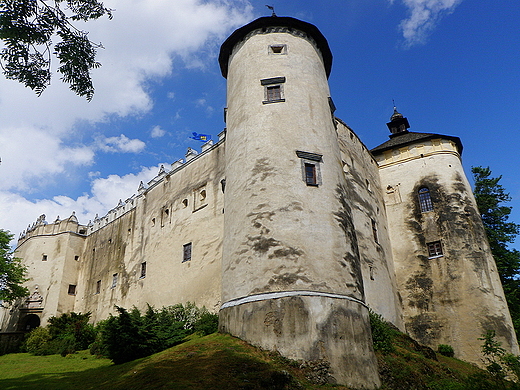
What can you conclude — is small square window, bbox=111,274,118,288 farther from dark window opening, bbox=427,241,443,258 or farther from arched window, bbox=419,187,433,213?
arched window, bbox=419,187,433,213

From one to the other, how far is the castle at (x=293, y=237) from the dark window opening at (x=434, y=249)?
0.21 feet

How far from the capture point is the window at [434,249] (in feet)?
81.3

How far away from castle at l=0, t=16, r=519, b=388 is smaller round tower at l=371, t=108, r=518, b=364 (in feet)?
0.24

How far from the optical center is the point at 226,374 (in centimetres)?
1075

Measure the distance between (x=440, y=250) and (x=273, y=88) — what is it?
46.2ft

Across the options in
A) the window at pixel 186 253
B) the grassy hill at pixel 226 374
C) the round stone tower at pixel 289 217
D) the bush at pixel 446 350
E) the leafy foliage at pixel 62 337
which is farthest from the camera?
the window at pixel 186 253

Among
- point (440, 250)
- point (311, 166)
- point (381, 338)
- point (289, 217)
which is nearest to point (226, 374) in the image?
point (289, 217)

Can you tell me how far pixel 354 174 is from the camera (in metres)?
23.9

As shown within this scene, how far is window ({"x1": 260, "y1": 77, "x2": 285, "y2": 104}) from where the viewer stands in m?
17.7

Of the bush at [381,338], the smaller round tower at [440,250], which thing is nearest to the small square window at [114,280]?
the smaller round tower at [440,250]

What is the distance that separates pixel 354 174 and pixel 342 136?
7.56 ft

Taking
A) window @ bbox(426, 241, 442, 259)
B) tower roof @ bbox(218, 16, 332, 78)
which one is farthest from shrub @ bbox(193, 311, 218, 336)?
window @ bbox(426, 241, 442, 259)

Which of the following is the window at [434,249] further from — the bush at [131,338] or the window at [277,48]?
the bush at [131,338]

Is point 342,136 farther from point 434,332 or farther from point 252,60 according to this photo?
point 434,332
